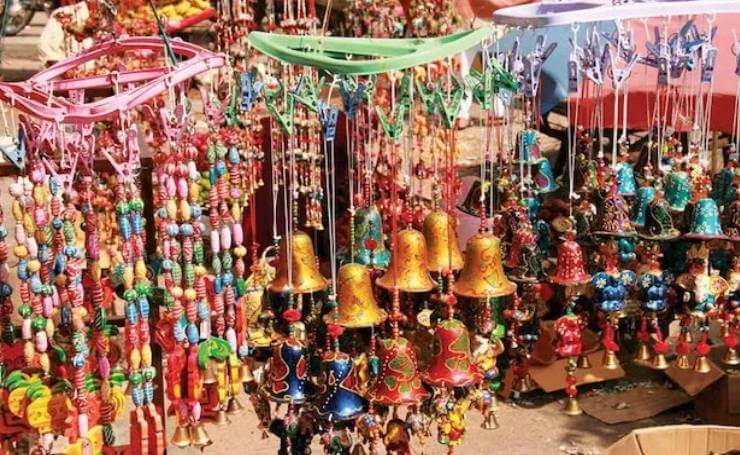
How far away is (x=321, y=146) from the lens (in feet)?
13.3

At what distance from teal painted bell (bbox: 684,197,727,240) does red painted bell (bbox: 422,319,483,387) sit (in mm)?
867

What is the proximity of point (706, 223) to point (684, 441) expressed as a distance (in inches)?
28.7

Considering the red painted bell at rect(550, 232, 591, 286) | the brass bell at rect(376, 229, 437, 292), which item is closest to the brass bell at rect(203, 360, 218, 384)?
the brass bell at rect(376, 229, 437, 292)

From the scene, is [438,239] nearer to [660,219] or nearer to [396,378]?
[396,378]

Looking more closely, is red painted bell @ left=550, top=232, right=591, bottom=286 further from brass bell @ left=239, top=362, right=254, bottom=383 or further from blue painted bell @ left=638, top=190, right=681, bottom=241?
brass bell @ left=239, top=362, right=254, bottom=383

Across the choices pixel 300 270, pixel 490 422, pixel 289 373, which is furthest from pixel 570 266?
pixel 289 373

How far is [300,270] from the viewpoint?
9.73 ft

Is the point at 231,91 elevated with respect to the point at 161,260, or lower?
elevated

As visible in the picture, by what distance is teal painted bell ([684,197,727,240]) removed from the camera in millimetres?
3133

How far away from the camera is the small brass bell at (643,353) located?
3379 millimetres

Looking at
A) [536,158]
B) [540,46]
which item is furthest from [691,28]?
[536,158]

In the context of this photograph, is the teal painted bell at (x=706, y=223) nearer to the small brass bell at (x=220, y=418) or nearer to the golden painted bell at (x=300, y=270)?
the golden painted bell at (x=300, y=270)

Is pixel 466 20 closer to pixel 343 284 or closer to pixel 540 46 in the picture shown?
pixel 540 46

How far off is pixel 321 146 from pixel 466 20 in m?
2.20
